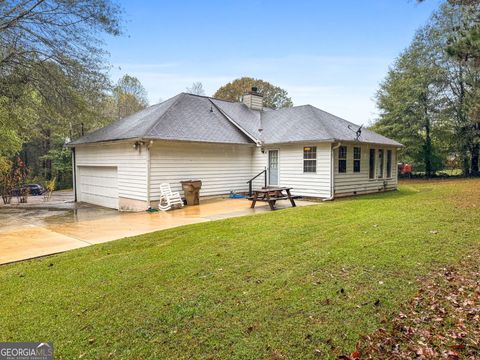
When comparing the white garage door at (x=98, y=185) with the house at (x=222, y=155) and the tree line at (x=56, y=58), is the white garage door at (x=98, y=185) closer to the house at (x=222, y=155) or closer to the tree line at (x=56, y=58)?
the house at (x=222, y=155)

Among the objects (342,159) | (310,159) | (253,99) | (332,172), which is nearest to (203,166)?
(310,159)

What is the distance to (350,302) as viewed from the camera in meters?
3.41

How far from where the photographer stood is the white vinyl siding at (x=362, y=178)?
1310cm

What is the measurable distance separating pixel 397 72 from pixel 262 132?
643 inches

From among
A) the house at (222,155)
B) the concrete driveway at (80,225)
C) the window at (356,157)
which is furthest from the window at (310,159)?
the concrete driveway at (80,225)

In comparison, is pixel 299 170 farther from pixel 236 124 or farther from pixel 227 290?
pixel 227 290

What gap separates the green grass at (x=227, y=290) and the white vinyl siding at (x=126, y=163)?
5.11 meters

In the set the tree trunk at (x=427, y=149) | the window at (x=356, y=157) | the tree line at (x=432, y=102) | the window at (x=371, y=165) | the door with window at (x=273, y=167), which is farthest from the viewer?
the tree trunk at (x=427, y=149)

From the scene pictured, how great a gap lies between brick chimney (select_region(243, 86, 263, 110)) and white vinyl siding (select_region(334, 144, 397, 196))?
6903 mm

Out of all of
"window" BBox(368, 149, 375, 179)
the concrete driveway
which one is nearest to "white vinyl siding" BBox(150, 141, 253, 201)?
the concrete driveway

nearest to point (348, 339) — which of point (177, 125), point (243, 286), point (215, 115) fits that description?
point (243, 286)

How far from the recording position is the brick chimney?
18.5m

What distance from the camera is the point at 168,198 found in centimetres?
1144

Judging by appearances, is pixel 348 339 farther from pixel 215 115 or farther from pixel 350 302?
pixel 215 115
